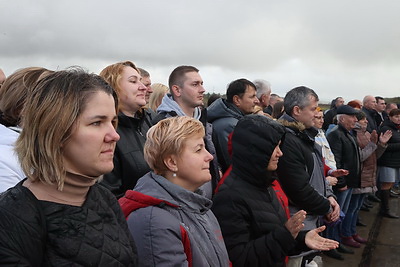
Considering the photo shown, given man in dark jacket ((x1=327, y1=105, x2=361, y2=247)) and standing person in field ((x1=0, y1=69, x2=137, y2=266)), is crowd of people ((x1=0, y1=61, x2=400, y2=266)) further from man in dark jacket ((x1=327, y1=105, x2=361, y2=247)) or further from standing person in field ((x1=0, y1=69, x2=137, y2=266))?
man in dark jacket ((x1=327, y1=105, x2=361, y2=247))

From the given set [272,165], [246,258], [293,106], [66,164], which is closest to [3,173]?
[66,164]

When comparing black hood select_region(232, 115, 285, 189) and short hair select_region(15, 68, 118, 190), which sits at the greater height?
short hair select_region(15, 68, 118, 190)

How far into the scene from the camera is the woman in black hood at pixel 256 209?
7.20 feet

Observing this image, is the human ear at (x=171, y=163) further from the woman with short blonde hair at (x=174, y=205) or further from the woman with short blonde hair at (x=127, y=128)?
the woman with short blonde hair at (x=127, y=128)

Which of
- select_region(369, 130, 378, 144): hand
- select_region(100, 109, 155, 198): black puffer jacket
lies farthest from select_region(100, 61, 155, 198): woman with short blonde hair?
select_region(369, 130, 378, 144): hand

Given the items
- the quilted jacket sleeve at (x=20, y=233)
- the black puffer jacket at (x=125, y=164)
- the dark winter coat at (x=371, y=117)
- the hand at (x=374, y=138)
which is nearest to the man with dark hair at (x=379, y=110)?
the dark winter coat at (x=371, y=117)

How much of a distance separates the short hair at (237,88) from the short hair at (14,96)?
2792 millimetres

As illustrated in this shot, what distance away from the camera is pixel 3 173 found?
65.3 inches

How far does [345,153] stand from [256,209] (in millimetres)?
3345

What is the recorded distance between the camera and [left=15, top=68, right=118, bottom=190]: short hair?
1.20 meters

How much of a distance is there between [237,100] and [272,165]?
2.08 m

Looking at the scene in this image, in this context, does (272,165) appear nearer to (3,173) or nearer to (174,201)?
(174,201)

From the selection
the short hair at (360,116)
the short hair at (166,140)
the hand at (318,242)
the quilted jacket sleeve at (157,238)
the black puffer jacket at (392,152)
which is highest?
the short hair at (166,140)

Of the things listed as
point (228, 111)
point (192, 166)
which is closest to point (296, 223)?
point (192, 166)
